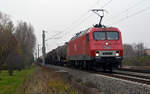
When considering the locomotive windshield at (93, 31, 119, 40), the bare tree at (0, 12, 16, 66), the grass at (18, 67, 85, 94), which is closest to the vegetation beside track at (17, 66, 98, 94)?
the grass at (18, 67, 85, 94)

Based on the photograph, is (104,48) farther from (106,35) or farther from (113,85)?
(113,85)

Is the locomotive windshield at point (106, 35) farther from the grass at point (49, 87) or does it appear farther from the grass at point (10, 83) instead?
the grass at point (10, 83)

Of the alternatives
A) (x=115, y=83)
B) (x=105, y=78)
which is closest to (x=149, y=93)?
(x=115, y=83)

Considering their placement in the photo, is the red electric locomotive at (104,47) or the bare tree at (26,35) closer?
the red electric locomotive at (104,47)

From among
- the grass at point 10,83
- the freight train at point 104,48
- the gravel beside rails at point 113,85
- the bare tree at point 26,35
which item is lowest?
the grass at point 10,83

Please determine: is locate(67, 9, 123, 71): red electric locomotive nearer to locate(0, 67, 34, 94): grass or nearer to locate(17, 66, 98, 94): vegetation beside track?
locate(17, 66, 98, 94): vegetation beside track

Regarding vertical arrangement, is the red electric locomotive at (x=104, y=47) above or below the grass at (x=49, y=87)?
above

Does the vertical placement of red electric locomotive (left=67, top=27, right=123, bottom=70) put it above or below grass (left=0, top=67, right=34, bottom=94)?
above

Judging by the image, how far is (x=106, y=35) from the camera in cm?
1753

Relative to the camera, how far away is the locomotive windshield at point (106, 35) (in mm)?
17359

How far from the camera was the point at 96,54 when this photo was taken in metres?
16.6

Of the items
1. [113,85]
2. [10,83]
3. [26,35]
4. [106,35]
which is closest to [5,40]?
[10,83]

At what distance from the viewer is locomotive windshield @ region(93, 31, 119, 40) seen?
1736cm

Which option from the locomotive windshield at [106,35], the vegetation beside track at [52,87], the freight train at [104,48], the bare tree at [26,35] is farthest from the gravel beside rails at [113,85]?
the bare tree at [26,35]
